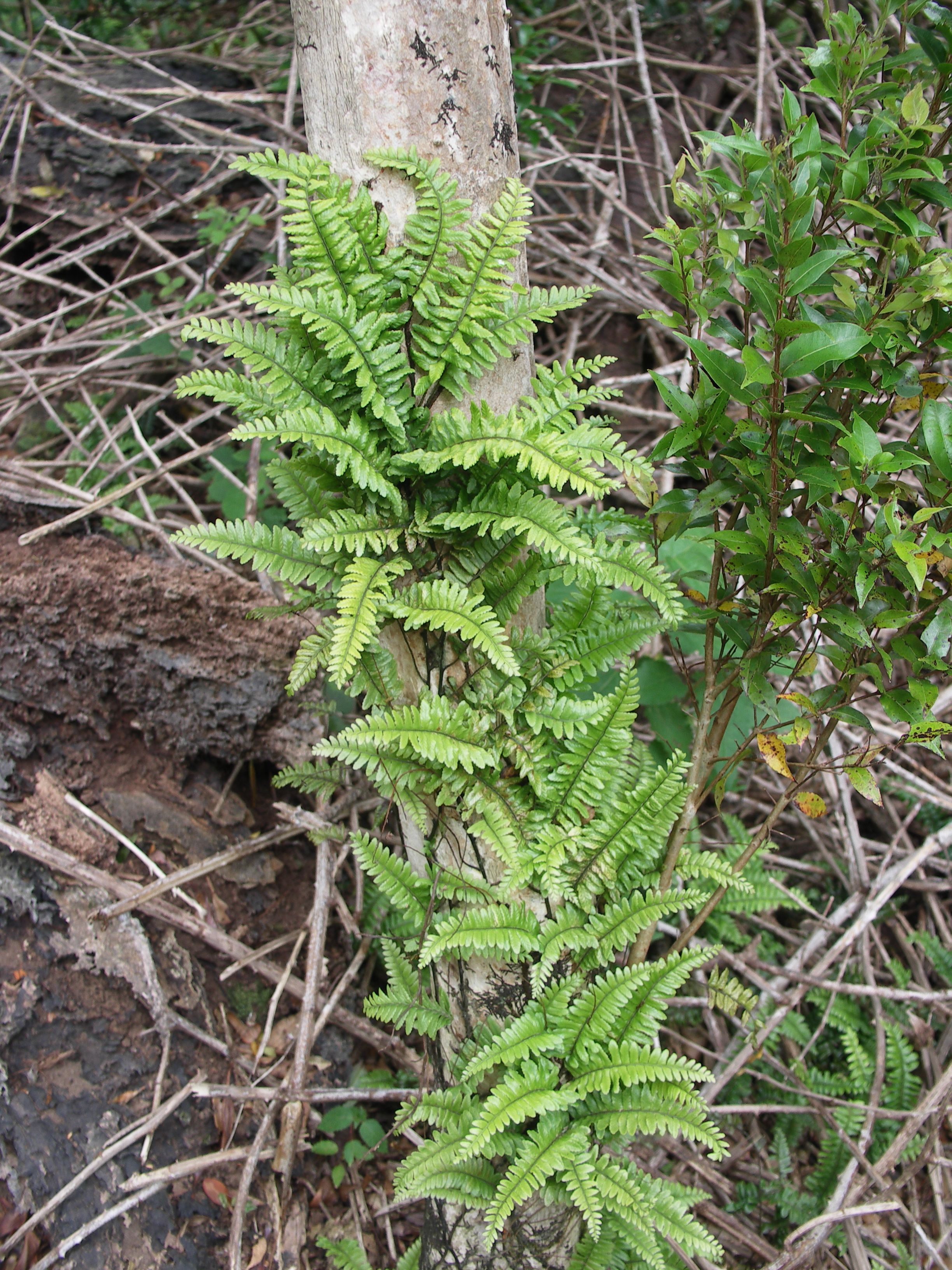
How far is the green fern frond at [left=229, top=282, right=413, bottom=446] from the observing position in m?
1.79

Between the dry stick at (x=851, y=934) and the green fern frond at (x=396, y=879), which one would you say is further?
the dry stick at (x=851, y=934)

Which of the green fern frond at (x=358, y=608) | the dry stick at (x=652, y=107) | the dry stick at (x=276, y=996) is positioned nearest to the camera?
the green fern frond at (x=358, y=608)

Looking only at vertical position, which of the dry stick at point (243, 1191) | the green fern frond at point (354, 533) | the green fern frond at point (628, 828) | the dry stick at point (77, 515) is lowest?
the dry stick at point (243, 1191)

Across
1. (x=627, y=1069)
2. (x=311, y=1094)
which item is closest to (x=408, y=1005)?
(x=627, y=1069)

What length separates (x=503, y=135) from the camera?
201cm

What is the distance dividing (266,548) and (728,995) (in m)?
1.71

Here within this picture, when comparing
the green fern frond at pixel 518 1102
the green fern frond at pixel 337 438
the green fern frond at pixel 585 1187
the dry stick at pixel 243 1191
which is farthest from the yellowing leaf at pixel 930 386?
the dry stick at pixel 243 1191

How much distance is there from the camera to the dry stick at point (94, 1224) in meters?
2.30

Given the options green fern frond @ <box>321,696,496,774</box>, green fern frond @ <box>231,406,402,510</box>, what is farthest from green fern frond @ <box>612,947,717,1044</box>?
green fern frond @ <box>231,406,402,510</box>

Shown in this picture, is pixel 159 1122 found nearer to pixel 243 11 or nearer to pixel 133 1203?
pixel 133 1203

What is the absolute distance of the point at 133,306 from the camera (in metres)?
4.23

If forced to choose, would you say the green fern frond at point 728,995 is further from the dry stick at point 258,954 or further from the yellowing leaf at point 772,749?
the dry stick at point 258,954

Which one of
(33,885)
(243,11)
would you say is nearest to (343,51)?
(33,885)

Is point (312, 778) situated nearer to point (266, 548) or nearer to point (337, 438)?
point (266, 548)
